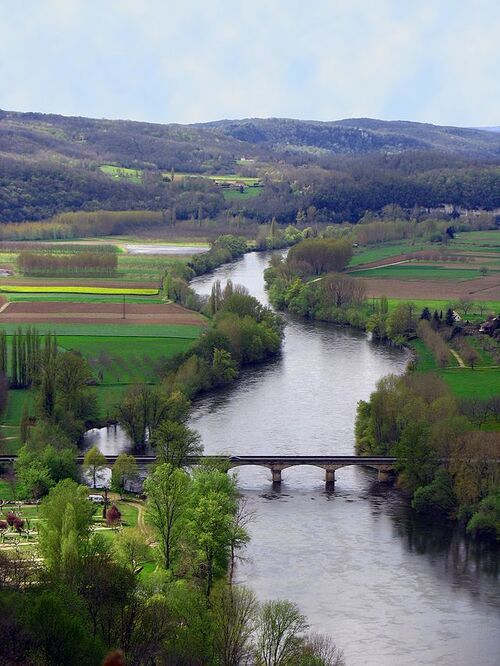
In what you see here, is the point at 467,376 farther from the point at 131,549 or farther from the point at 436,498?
the point at 131,549

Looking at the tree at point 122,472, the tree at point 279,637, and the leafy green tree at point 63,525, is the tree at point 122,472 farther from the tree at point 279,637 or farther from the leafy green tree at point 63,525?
the tree at point 279,637

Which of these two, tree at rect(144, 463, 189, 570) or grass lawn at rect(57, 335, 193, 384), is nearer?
tree at rect(144, 463, 189, 570)

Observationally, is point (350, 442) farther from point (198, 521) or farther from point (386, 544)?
point (198, 521)

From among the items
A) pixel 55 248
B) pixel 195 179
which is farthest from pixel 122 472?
pixel 195 179

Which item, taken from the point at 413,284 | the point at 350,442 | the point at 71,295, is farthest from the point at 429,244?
the point at 350,442

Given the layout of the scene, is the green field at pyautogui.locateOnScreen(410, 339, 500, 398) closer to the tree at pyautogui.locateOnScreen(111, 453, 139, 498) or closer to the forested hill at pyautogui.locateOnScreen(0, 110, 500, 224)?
the tree at pyautogui.locateOnScreen(111, 453, 139, 498)

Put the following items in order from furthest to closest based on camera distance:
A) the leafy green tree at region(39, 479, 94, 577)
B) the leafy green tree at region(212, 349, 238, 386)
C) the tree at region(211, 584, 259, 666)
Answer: the leafy green tree at region(212, 349, 238, 386)
the leafy green tree at region(39, 479, 94, 577)
the tree at region(211, 584, 259, 666)

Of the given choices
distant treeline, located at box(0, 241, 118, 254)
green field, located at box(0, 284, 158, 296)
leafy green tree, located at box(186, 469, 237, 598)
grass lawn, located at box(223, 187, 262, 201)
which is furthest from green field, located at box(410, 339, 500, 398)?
grass lawn, located at box(223, 187, 262, 201)
